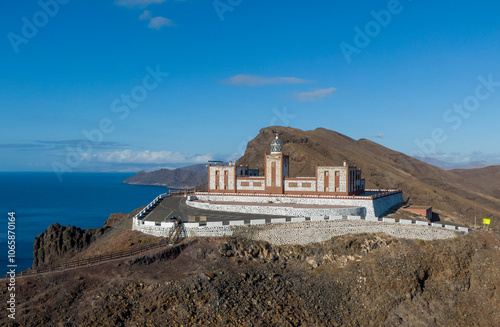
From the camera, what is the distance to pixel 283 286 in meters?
32.2

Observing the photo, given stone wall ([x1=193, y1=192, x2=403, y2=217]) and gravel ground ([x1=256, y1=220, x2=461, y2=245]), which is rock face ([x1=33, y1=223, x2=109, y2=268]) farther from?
gravel ground ([x1=256, y1=220, x2=461, y2=245])


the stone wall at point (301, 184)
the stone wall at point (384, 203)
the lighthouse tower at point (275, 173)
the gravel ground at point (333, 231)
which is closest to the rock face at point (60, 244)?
the gravel ground at point (333, 231)

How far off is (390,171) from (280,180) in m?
57.6

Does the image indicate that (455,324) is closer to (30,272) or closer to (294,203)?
(294,203)

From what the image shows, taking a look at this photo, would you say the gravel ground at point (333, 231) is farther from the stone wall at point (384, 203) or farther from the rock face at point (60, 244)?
the rock face at point (60, 244)

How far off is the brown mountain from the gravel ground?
1361 inches

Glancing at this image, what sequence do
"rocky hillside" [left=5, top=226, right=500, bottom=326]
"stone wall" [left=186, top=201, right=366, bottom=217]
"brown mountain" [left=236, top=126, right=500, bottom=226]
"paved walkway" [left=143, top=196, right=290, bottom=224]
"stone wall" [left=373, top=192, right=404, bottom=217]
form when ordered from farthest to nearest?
"brown mountain" [left=236, top=126, right=500, bottom=226], "stone wall" [left=373, top=192, right=404, bottom=217], "stone wall" [left=186, top=201, right=366, bottom=217], "paved walkway" [left=143, top=196, right=290, bottom=224], "rocky hillside" [left=5, top=226, right=500, bottom=326]

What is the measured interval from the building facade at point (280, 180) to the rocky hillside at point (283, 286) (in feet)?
38.9

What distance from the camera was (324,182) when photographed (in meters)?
49.5

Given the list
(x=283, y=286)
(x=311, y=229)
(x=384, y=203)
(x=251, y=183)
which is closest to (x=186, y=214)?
(x=251, y=183)

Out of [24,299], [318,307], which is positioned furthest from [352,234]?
[24,299]

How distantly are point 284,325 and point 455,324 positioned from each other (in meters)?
15.3

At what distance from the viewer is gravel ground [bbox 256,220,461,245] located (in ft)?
123

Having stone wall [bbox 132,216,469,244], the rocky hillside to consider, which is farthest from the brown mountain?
the rocky hillside
